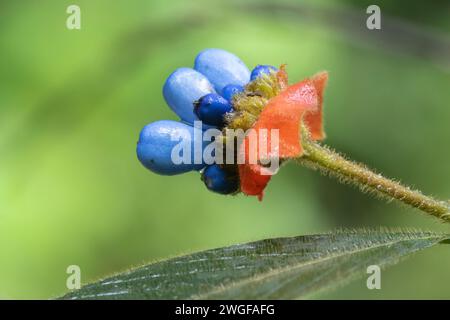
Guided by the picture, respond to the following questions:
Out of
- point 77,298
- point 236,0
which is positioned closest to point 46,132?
point 236,0

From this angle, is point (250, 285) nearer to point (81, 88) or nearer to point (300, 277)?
point (300, 277)

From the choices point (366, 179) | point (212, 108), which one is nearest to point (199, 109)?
point (212, 108)

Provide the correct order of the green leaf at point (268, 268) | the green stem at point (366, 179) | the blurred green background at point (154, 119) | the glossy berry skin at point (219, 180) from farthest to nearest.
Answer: the blurred green background at point (154, 119), the glossy berry skin at point (219, 180), the green stem at point (366, 179), the green leaf at point (268, 268)

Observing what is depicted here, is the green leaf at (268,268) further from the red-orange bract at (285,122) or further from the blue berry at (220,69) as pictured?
the blue berry at (220,69)

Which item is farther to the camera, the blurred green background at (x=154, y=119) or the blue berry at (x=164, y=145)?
the blurred green background at (x=154, y=119)

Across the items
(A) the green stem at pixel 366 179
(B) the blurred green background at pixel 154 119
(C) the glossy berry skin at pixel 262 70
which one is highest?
(B) the blurred green background at pixel 154 119

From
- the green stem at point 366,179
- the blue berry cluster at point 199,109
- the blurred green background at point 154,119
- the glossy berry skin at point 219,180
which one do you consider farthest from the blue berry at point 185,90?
the blurred green background at point 154,119
